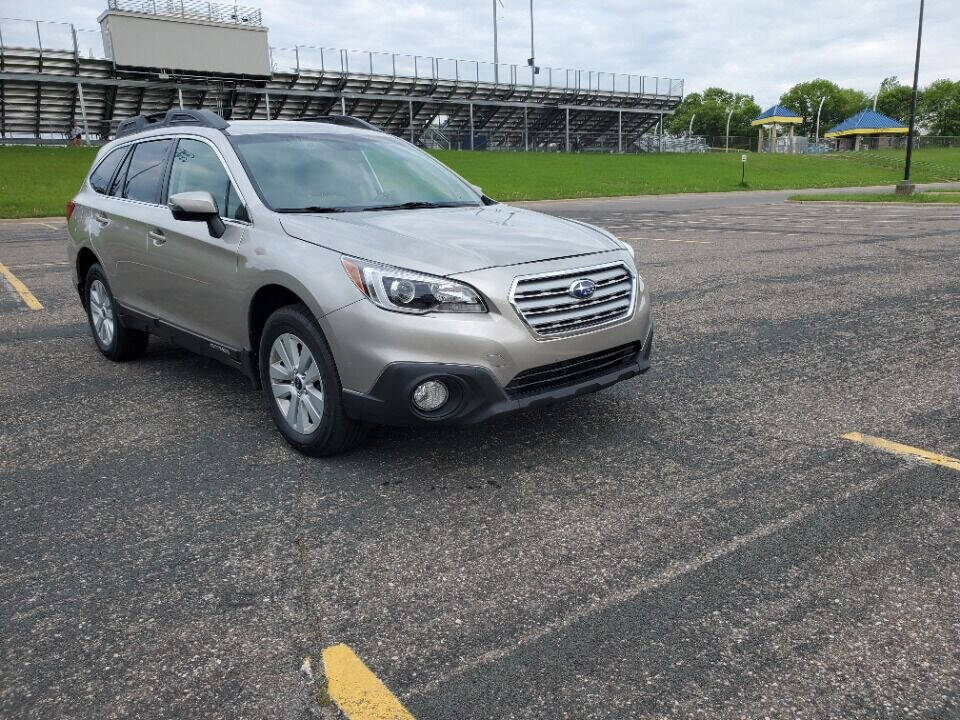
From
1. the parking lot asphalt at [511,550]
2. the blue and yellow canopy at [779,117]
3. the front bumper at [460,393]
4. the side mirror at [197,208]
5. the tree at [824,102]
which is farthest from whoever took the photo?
the tree at [824,102]

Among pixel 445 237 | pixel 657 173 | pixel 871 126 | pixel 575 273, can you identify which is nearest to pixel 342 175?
pixel 445 237

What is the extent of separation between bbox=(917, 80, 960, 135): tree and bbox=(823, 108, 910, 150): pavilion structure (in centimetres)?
3458

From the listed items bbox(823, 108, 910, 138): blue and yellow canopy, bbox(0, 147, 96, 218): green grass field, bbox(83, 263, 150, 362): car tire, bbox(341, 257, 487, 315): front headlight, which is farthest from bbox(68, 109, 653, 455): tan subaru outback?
bbox(823, 108, 910, 138): blue and yellow canopy

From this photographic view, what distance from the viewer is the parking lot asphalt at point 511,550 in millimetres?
2477

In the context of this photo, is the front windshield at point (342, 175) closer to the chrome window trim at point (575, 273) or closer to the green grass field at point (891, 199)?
the chrome window trim at point (575, 273)

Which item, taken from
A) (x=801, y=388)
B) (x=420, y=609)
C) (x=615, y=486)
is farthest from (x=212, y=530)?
(x=801, y=388)

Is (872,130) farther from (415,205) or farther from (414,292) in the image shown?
(414,292)

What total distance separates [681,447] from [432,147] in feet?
178

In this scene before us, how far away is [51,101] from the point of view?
159 ft

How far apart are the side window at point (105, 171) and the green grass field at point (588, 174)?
59.2 feet

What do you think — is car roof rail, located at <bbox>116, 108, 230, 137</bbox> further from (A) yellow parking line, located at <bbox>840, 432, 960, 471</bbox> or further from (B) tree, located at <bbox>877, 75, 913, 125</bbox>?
(B) tree, located at <bbox>877, 75, 913, 125</bbox>

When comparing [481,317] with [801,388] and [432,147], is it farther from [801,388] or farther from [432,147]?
[432,147]

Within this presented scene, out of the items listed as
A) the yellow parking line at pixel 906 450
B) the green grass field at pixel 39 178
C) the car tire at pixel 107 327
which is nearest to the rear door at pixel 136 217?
the car tire at pixel 107 327

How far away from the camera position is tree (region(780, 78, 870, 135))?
14500 cm
